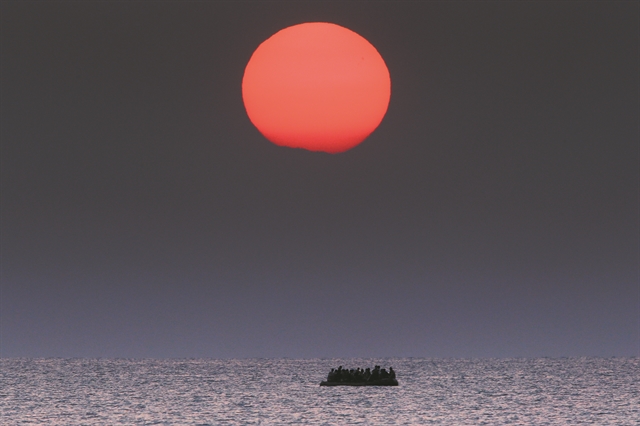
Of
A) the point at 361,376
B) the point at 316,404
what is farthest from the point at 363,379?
the point at 316,404

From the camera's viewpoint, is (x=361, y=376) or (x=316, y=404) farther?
(x=361, y=376)

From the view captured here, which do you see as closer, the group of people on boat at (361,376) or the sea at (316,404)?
the sea at (316,404)

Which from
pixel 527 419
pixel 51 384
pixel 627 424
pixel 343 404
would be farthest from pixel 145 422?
pixel 51 384

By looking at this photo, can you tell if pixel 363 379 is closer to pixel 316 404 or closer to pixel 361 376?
pixel 361 376

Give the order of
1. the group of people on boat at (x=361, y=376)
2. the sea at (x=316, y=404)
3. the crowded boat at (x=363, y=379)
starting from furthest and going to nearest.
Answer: the group of people on boat at (x=361, y=376), the crowded boat at (x=363, y=379), the sea at (x=316, y=404)

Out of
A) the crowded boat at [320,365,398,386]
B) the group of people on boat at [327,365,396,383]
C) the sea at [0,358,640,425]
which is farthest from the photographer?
the group of people on boat at [327,365,396,383]

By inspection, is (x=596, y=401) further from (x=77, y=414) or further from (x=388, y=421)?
(x=77, y=414)

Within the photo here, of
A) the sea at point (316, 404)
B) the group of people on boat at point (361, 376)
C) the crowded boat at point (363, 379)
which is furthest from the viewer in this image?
the group of people on boat at point (361, 376)

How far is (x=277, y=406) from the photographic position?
3565 inches

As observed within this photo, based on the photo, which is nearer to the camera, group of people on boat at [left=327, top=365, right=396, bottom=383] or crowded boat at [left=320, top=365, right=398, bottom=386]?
crowded boat at [left=320, top=365, right=398, bottom=386]

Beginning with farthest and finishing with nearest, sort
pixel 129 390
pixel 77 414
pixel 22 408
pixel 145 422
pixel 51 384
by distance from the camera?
pixel 51 384, pixel 129 390, pixel 22 408, pixel 77 414, pixel 145 422

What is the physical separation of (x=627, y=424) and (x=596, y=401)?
92.8ft

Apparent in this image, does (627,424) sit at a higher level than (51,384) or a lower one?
lower

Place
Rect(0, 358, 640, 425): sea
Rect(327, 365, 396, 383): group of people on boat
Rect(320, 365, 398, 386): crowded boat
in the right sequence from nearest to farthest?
1. Rect(0, 358, 640, 425): sea
2. Rect(320, 365, 398, 386): crowded boat
3. Rect(327, 365, 396, 383): group of people on boat
